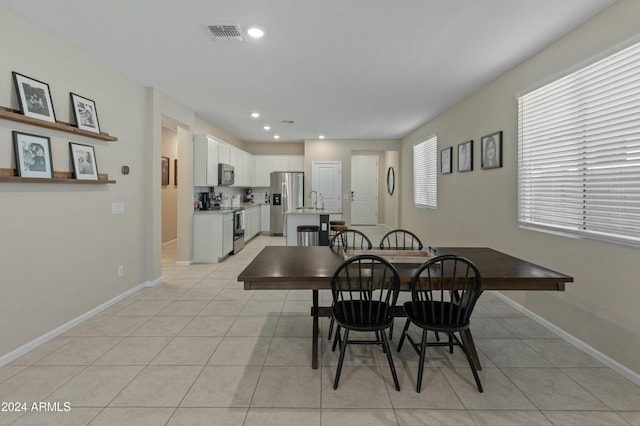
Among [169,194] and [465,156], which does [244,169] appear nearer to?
[169,194]

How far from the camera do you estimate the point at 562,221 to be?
2.99 metres

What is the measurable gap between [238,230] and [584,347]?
5.61 m

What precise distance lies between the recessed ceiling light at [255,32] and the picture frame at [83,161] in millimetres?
1983

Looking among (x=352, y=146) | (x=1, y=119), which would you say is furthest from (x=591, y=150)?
(x=352, y=146)

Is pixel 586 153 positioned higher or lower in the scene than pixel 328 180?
lower

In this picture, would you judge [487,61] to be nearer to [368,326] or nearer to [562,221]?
[562,221]

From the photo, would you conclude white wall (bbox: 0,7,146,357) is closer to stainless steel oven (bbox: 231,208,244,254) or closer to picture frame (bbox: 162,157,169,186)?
stainless steel oven (bbox: 231,208,244,254)

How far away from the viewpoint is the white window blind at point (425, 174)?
6299mm

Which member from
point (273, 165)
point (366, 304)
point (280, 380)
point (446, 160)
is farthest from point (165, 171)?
point (366, 304)

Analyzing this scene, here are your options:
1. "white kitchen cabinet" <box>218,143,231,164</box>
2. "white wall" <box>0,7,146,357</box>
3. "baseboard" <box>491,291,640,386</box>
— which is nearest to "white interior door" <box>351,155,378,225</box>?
"white kitchen cabinet" <box>218,143,231,164</box>

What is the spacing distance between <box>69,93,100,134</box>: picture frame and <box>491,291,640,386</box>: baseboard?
486 centimetres

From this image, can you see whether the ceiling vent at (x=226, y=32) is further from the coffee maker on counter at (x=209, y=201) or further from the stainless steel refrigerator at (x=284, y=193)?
the stainless steel refrigerator at (x=284, y=193)

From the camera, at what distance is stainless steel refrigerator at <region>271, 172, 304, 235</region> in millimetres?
8625

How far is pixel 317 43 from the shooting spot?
3.05 meters
